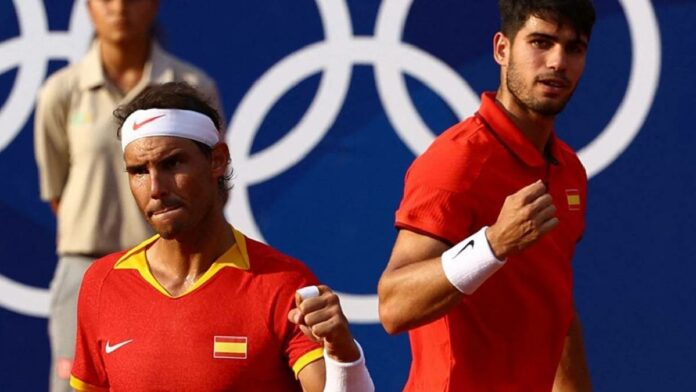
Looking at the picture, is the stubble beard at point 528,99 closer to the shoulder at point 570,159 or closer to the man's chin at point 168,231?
the shoulder at point 570,159

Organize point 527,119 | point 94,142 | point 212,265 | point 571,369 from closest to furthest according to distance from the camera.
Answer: point 212,265, point 527,119, point 571,369, point 94,142

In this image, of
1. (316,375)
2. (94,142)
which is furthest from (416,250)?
(94,142)

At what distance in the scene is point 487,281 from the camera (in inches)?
176

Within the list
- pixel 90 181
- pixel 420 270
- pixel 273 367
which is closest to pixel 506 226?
pixel 420 270

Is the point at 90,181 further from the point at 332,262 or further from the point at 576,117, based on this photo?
the point at 576,117

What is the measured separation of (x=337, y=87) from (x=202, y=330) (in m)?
3.05

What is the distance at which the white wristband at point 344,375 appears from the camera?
3.90 meters

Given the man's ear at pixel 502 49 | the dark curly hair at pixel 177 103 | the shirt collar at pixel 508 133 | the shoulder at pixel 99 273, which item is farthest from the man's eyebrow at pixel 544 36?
the shoulder at pixel 99 273

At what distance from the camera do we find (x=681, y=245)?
277 inches

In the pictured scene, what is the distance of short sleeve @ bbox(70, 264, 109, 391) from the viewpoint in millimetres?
4305

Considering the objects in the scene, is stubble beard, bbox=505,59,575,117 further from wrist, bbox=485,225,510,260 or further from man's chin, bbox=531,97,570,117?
wrist, bbox=485,225,510,260

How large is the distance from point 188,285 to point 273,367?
0.33 metres

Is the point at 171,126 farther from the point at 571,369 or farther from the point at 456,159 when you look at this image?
the point at 571,369

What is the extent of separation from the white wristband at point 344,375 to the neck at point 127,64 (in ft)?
9.62
